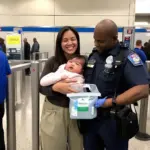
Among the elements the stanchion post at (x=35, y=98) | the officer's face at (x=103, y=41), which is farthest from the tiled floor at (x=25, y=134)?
the officer's face at (x=103, y=41)

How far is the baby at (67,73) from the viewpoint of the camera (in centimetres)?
143

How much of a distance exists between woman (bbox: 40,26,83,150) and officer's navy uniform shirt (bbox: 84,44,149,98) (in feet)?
0.60

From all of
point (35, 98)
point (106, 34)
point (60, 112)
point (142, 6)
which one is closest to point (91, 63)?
point (106, 34)

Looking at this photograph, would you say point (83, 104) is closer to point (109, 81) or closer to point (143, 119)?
point (109, 81)

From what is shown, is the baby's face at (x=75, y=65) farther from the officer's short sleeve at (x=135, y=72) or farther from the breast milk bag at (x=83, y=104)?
the officer's short sleeve at (x=135, y=72)

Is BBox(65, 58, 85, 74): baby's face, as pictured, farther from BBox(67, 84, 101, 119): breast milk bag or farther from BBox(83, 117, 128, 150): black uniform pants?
BBox(83, 117, 128, 150): black uniform pants

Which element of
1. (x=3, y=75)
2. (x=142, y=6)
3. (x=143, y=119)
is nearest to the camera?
(x=3, y=75)

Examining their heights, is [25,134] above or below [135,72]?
below

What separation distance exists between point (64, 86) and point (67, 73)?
0.11m

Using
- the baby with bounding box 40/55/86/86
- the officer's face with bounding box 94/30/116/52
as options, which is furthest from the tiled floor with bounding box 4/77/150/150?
the officer's face with bounding box 94/30/116/52

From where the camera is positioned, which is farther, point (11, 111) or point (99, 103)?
point (11, 111)

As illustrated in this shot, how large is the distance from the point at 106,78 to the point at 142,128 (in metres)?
1.95

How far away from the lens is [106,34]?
1319 millimetres

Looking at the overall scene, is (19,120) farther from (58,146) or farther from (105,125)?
(105,125)
